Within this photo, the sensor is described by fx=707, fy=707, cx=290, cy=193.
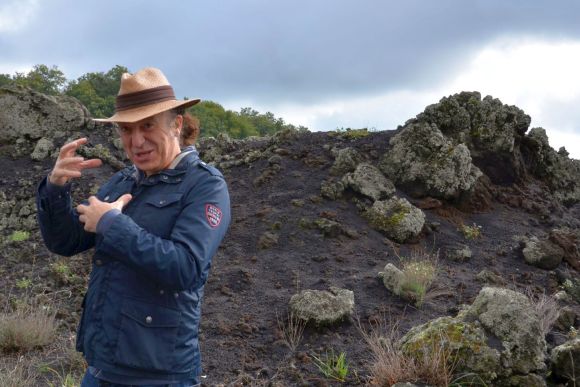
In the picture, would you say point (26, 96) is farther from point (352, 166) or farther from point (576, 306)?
point (576, 306)

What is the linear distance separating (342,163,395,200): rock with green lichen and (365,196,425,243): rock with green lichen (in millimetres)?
321

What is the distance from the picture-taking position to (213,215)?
2539 mm

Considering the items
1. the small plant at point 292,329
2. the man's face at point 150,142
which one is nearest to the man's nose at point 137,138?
the man's face at point 150,142

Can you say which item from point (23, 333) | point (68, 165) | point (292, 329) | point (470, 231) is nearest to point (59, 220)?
point (68, 165)

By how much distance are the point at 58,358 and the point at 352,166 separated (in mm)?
5232

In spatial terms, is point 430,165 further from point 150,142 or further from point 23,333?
point 150,142

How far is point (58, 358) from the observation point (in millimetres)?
5758

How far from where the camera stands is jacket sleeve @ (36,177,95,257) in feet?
9.20

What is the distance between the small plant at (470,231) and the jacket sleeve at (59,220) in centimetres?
685

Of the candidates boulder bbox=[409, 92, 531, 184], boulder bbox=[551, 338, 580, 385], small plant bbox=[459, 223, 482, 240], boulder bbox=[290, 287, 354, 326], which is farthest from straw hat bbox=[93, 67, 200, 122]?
boulder bbox=[409, 92, 531, 184]

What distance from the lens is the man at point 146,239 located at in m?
2.41

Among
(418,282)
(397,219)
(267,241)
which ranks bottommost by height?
(418,282)

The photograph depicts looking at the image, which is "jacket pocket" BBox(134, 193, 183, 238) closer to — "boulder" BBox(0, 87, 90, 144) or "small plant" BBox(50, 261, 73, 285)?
"small plant" BBox(50, 261, 73, 285)

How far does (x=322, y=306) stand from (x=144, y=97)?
11.6 feet
